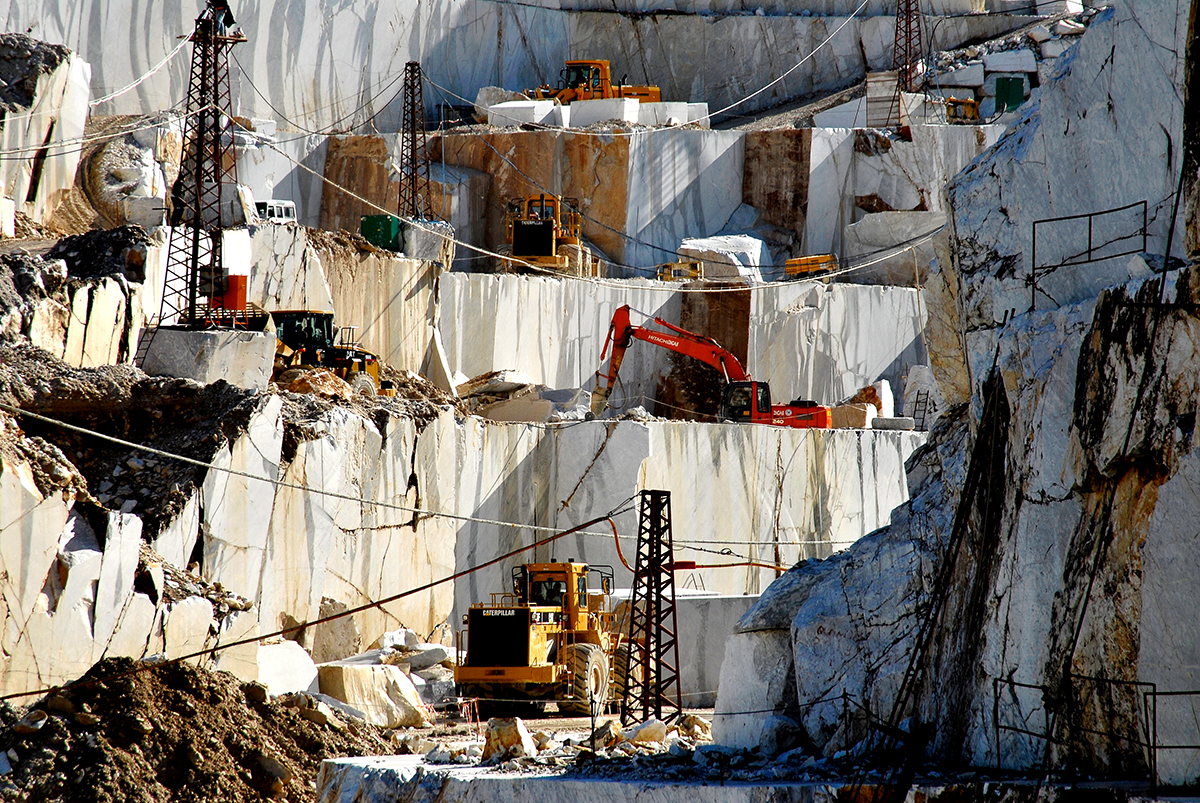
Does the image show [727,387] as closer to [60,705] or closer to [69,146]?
[69,146]

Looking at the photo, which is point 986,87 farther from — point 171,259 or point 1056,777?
point 1056,777

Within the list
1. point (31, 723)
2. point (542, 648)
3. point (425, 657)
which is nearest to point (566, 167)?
point (425, 657)

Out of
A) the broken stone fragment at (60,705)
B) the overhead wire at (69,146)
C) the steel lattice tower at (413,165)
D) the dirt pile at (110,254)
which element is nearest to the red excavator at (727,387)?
the steel lattice tower at (413,165)

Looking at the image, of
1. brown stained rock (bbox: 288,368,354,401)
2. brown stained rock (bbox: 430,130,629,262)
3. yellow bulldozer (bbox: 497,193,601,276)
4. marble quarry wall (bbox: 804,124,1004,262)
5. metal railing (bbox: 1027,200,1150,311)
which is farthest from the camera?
marble quarry wall (bbox: 804,124,1004,262)

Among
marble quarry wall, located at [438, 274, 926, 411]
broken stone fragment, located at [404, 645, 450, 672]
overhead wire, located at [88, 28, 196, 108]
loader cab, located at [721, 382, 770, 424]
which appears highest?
overhead wire, located at [88, 28, 196, 108]

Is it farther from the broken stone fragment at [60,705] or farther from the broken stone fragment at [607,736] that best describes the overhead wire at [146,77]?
the broken stone fragment at [607,736]

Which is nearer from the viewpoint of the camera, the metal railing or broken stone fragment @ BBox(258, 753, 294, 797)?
the metal railing

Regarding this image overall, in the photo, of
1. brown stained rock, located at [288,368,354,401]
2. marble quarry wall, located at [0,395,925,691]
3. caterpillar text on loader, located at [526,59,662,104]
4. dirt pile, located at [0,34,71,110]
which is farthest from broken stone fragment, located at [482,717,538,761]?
caterpillar text on loader, located at [526,59,662,104]

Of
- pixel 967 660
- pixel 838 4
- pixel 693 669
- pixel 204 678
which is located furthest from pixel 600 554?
pixel 838 4

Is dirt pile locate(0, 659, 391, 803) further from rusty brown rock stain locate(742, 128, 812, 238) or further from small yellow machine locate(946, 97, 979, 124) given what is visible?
small yellow machine locate(946, 97, 979, 124)

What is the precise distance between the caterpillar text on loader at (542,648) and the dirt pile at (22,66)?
1598 cm

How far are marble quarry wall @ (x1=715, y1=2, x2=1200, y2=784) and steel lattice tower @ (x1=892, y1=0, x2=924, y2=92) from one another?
98.9 feet

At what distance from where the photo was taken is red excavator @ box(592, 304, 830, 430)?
96.2 ft

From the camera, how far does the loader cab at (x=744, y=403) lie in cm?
2922
